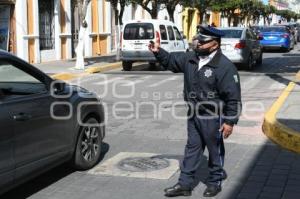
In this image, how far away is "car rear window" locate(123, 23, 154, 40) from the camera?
2002cm

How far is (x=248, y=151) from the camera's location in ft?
24.8

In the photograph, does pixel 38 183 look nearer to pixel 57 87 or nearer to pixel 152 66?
pixel 57 87

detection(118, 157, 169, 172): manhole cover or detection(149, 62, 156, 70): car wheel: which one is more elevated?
detection(149, 62, 156, 70): car wheel

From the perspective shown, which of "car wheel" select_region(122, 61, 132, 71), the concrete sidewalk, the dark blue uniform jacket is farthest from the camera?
"car wheel" select_region(122, 61, 132, 71)

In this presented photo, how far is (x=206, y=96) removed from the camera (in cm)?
529

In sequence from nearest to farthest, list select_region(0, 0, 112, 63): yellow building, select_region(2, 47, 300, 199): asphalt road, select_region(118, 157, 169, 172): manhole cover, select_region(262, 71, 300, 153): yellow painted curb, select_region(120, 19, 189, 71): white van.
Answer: select_region(2, 47, 300, 199): asphalt road
select_region(118, 157, 169, 172): manhole cover
select_region(262, 71, 300, 153): yellow painted curb
select_region(120, 19, 189, 71): white van
select_region(0, 0, 112, 63): yellow building

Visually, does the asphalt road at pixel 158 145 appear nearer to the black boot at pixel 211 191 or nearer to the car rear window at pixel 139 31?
the black boot at pixel 211 191

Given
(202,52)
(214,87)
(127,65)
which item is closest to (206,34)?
(202,52)

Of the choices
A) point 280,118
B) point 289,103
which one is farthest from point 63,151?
point 289,103

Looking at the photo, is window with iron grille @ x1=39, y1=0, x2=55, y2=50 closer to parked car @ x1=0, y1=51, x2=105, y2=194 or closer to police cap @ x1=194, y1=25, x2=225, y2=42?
parked car @ x1=0, y1=51, x2=105, y2=194

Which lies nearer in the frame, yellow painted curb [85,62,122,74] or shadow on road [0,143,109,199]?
shadow on road [0,143,109,199]

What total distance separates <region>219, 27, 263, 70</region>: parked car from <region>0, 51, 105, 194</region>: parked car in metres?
12.6

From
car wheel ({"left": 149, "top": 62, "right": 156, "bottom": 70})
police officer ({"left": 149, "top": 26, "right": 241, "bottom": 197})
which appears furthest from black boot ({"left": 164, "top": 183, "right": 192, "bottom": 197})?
car wheel ({"left": 149, "top": 62, "right": 156, "bottom": 70})

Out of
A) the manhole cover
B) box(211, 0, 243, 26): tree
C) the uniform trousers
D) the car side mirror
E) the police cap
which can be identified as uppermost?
box(211, 0, 243, 26): tree
